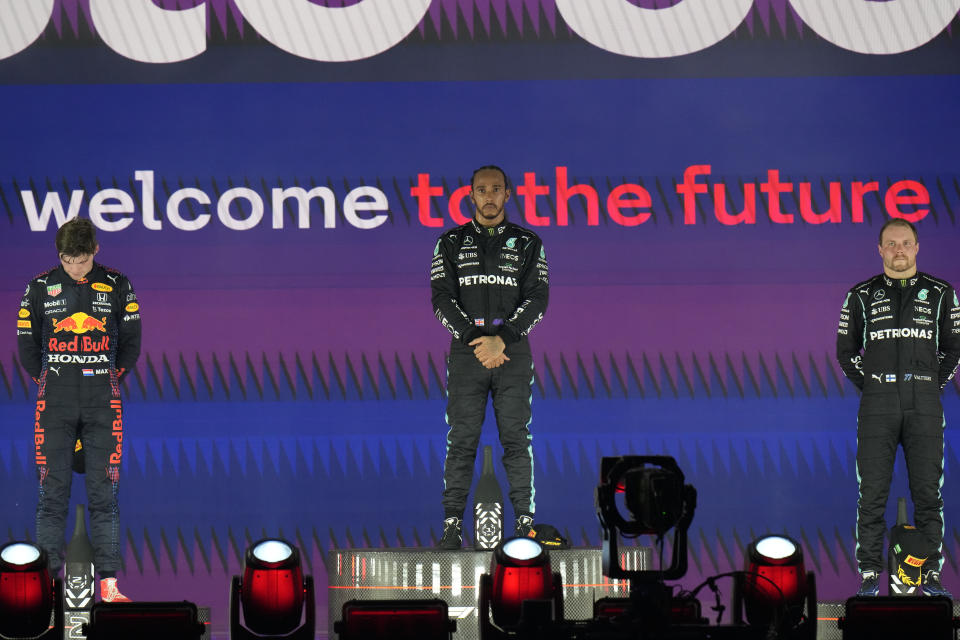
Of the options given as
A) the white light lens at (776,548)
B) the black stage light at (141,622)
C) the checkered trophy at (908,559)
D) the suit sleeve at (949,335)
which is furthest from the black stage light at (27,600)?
the suit sleeve at (949,335)

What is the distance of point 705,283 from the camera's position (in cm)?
699

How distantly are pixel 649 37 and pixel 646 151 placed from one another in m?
0.59

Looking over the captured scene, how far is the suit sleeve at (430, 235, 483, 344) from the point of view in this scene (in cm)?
581

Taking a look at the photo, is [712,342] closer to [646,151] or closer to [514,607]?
[646,151]

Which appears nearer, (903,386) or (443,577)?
(443,577)

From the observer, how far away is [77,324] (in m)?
5.90

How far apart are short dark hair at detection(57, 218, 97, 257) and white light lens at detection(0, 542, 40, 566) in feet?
6.01

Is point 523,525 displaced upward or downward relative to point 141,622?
upward

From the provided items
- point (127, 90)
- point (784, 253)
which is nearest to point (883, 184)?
point (784, 253)

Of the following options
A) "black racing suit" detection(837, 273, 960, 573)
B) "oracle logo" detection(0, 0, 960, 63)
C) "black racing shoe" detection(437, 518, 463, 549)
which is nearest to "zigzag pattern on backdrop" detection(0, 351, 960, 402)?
"black racing suit" detection(837, 273, 960, 573)

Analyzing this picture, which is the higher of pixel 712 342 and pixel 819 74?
pixel 819 74

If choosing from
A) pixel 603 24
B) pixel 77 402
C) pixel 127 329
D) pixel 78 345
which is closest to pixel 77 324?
pixel 78 345

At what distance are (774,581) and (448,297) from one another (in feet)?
7.19

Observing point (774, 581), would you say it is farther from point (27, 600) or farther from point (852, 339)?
point (27, 600)
